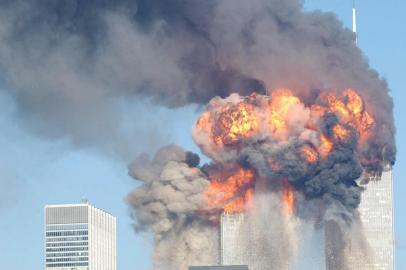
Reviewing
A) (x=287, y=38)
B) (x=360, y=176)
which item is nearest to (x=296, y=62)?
(x=287, y=38)

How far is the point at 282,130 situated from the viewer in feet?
621

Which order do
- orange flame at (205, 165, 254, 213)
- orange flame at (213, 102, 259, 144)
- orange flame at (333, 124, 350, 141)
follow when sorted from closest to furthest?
orange flame at (333, 124, 350, 141) → orange flame at (213, 102, 259, 144) → orange flame at (205, 165, 254, 213)

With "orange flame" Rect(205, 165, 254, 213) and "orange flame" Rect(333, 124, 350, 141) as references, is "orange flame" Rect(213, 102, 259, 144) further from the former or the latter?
"orange flame" Rect(333, 124, 350, 141)

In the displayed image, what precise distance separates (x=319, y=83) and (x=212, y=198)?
20329 millimetres

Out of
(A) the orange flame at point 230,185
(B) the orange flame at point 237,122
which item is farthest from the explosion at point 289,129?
(A) the orange flame at point 230,185

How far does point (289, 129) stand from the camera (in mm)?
188625

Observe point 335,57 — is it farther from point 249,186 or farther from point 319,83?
point 249,186

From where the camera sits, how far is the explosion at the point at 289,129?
7358 inches

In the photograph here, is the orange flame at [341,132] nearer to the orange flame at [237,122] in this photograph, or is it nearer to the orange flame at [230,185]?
the orange flame at [237,122]

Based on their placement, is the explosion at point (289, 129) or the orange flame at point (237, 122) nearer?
the explosion at point (289, 129)

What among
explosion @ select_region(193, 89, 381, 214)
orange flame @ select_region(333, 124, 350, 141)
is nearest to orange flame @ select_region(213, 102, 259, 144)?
explosion @ select_region(193, 89, 381, 214)

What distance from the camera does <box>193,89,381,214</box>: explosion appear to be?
186900mm

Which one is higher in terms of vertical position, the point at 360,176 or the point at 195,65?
the point at 195,65

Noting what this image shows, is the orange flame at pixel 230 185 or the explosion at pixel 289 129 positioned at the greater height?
the explosion at pixel 289 129
